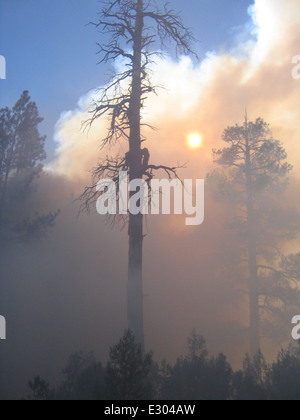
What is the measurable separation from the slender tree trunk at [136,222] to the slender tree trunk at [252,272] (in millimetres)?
Answer: 11353

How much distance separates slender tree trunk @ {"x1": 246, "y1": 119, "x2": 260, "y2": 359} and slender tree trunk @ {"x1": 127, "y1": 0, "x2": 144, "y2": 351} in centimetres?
1135

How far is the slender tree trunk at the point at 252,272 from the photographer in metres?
17.2

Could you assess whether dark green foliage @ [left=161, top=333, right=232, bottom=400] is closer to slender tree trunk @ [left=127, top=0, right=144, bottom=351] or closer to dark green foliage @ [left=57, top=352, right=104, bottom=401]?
slender tree trunk @ [left=127, top=0, right=144, bottom=351]

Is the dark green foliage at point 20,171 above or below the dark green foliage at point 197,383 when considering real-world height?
above

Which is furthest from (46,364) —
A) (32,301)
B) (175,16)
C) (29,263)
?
(175,16)

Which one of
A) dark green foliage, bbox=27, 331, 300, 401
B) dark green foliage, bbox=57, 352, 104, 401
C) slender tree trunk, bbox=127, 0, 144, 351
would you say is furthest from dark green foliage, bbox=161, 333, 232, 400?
dark green foliage, bbox=57, 352, 104, 401

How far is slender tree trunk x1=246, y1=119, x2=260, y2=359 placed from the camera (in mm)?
17219

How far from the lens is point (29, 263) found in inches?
829

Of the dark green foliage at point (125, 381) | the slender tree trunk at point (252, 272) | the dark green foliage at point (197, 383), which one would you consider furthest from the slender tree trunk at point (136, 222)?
the slender tree trunk at point (252, 272)

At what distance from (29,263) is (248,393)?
17152mm

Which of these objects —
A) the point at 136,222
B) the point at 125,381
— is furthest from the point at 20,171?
the point at 125,381

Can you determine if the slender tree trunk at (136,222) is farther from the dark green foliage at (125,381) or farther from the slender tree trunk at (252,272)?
the slender tree trunk at (252,272)

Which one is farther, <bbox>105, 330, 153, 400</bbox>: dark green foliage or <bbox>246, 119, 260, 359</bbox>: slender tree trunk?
<bbox>246, 119, 260, 359</bbox>: slender tree trunk

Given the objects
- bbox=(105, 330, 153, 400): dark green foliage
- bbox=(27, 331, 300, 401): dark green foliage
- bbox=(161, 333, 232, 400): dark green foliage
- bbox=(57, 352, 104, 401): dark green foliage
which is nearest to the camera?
bbox=(105, 330, 153, 400): dark green foliage
